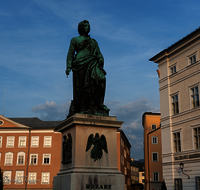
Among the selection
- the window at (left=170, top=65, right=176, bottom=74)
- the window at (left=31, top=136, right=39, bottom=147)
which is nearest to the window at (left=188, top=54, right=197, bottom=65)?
the window at (left=170, top=65, right=176, bottom=74)

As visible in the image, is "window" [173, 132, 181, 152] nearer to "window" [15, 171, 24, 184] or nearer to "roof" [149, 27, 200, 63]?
"roof" [149, 27, 200, 63]

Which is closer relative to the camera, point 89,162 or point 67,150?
point 89,162

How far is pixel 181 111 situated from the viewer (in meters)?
29.7

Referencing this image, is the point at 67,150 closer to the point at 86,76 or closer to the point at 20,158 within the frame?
the point at 86,76

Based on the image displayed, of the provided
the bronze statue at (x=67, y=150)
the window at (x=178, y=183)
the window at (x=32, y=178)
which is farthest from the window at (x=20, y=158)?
the bronze statue at (x=67, y=150)

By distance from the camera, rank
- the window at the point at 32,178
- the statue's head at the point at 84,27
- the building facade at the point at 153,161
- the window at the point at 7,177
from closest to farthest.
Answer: the statue's head at the point at 84,27
the building facade at the point at 153,161
the window at the point at 7,177
the window at the point at 32,178

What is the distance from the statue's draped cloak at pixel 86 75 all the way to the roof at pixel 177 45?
2276 cm

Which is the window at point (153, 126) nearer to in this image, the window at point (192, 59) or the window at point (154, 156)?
the window at point (154, 156)

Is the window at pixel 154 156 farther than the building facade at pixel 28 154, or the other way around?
the building facade at pixel 28 154

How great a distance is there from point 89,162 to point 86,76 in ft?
8.07

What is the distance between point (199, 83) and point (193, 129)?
461 centimetres

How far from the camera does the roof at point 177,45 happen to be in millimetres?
28797

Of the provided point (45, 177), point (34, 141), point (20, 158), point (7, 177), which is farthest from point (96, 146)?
point (7, 177)

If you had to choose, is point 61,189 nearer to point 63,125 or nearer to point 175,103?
point 63,125
